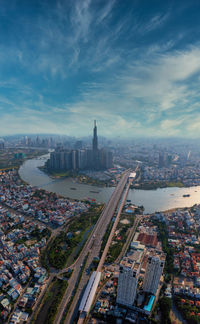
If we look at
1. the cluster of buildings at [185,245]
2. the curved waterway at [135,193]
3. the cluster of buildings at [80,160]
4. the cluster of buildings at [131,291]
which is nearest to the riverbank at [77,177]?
the curved waterway at [135,193]

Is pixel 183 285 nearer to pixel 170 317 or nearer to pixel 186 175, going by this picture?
pixel 170 317

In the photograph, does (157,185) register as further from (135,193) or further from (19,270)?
(19,270)

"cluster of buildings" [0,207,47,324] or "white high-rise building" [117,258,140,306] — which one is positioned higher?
"white high-rise building" [117,258,140,306]

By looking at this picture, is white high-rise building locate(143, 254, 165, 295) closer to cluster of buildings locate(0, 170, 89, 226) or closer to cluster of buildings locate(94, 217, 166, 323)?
cluster of buildings locate(94, 217, 166, 323)

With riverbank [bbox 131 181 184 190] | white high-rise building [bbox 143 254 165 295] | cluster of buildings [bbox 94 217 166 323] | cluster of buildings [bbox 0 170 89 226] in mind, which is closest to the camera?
cluster of buildings [bbox 94 217 166 323]

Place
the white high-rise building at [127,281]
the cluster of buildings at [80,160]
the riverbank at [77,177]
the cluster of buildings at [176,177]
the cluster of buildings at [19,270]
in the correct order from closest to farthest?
the white high-rise building at [127,281]
the cluster of buildings at [19,270]
the riverbank at [77,177]
the cluster of buildings at [176,177]
the cluster of buildings at [80,160]

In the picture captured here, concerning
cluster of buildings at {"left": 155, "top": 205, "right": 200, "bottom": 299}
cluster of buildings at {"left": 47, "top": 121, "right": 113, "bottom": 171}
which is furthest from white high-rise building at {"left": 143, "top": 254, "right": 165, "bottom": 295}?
cluster of buildings at {"left": 47, "top": 121, "right": 113, "bottom": 171}

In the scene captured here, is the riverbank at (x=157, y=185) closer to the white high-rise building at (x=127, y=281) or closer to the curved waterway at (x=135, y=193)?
the curved waterway at (x=135, y=193)

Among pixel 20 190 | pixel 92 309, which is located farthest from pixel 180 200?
pixel 20 190
